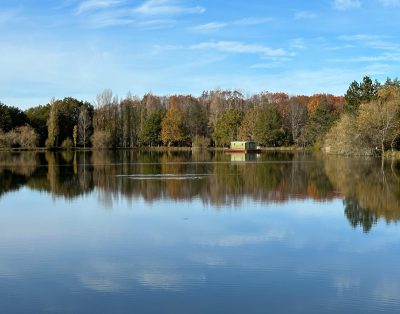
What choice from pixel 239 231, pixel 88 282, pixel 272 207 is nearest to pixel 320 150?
pixel 272 207

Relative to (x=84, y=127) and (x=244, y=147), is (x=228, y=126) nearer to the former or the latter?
(x=244, y=147)

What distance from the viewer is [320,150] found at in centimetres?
7725

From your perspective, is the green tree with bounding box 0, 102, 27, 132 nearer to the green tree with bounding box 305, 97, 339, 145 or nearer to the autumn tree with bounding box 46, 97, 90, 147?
the autumn tree with bounding box 46, 97, 90, 147

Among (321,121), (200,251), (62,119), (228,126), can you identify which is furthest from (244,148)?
(200,251)

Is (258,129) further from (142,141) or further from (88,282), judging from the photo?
(88,282)

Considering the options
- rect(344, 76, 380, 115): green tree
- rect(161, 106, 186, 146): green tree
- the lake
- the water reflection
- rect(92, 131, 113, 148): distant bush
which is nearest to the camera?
the lake

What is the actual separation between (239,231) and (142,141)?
87.6 meters

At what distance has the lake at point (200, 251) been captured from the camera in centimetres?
858

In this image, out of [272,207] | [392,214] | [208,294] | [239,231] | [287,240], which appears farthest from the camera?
[272,207]

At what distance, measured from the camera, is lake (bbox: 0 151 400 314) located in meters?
8.58

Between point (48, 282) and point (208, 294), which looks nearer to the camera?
point (208, 294)

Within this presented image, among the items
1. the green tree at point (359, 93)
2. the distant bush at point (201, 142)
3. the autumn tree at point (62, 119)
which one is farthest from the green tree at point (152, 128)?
the green tree at point (359, 93)

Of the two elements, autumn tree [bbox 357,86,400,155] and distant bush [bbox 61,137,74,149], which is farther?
distant bush [bbox 61,137,74,149]

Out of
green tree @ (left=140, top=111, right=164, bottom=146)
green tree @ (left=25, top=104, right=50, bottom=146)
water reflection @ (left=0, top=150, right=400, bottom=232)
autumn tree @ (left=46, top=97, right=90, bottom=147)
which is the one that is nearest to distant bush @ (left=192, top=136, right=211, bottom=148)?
green tree @ (left=140, top=111, right=164, bottom=146)
